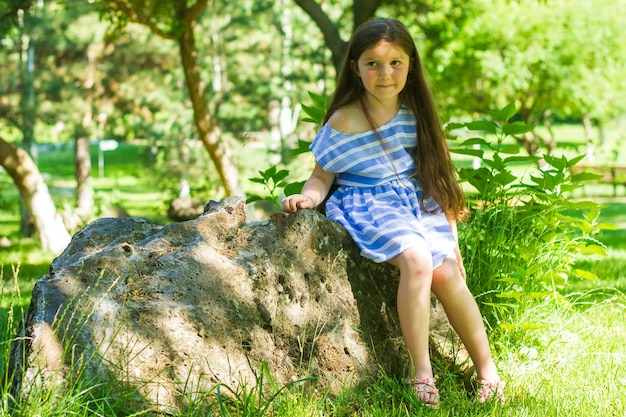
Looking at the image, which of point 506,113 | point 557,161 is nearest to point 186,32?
point 506,113

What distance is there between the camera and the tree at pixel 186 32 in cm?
1016

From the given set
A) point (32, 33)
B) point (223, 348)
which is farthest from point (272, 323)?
point (32, 33)

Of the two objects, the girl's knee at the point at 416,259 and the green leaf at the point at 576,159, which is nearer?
the girl's knee at the point at 416,259

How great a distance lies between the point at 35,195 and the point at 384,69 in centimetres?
870

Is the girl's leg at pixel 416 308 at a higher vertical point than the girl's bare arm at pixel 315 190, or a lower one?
lower

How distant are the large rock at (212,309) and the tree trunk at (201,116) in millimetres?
7755

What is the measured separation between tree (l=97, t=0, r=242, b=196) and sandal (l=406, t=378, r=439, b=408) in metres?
7.90

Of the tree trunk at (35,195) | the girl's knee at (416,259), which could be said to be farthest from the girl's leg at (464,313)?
the tree trunk at (35,195)

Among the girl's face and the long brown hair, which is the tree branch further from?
the girl's face

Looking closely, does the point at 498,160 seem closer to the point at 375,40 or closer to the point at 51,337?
the point at 375,40

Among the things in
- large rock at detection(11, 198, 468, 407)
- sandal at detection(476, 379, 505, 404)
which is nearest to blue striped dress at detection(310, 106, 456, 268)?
large rock at detection(11, 198, 468, 407)

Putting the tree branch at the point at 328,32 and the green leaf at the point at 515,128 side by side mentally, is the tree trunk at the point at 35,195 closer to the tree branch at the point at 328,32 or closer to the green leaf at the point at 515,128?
the tree branch at the point at 328,32

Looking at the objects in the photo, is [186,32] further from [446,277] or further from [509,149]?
[446,277]

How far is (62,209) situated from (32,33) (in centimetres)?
837
